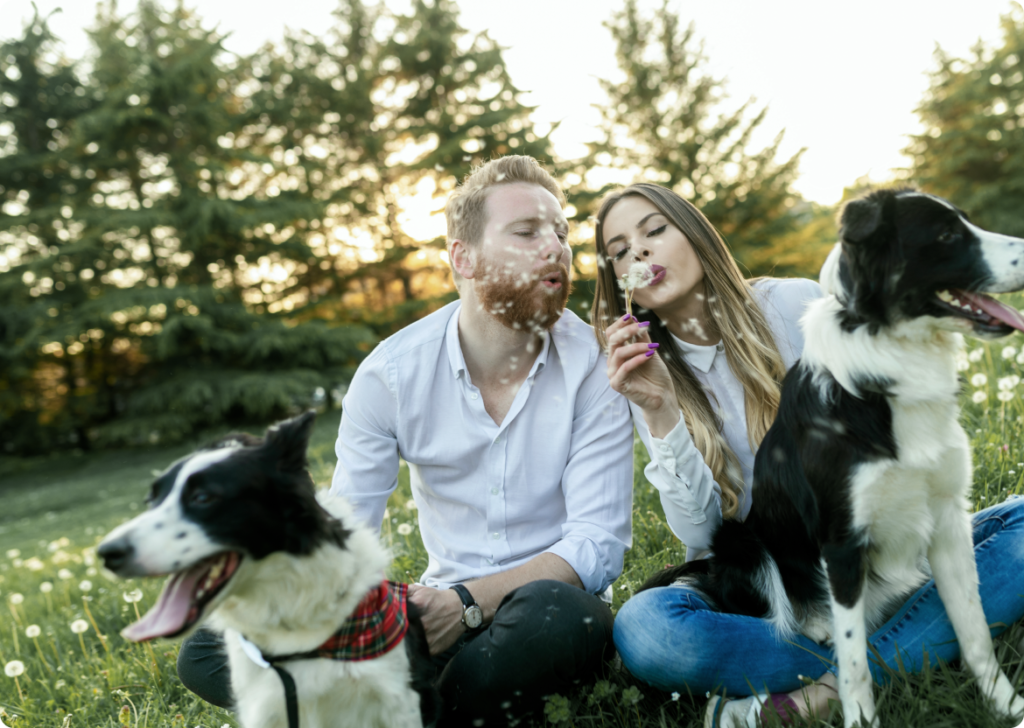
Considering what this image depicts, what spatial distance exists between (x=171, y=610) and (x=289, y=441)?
0.51 m

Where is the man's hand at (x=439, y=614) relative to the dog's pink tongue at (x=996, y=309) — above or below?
below

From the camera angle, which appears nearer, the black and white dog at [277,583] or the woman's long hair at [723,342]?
the black and white dog at [277,583]

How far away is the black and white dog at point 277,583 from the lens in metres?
1.70

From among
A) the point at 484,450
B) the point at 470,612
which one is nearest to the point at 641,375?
the point at 484,450

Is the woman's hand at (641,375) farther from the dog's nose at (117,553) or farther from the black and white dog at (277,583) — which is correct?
the dog's nose at (117,553)

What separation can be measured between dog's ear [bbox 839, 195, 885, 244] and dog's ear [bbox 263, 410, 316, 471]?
5.17 feet

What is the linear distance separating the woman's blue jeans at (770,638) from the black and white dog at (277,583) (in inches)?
32.3

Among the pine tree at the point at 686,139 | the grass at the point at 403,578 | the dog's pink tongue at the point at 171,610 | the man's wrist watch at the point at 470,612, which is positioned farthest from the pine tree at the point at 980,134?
the dog's pink tongue at the point at 171,610

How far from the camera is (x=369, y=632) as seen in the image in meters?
2.03

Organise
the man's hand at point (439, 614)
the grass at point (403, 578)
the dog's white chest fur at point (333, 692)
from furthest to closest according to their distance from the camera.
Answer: the man's hand at point (439, 614) < the grass at point (403, 578) < the dog's white chest fur at point (333, 692)

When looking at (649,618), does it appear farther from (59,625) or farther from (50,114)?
(50,114)

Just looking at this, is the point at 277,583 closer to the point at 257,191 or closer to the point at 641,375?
the point at 641,375

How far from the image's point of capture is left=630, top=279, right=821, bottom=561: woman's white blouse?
2613 millimetres

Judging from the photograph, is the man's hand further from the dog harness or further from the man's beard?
the man's beard
